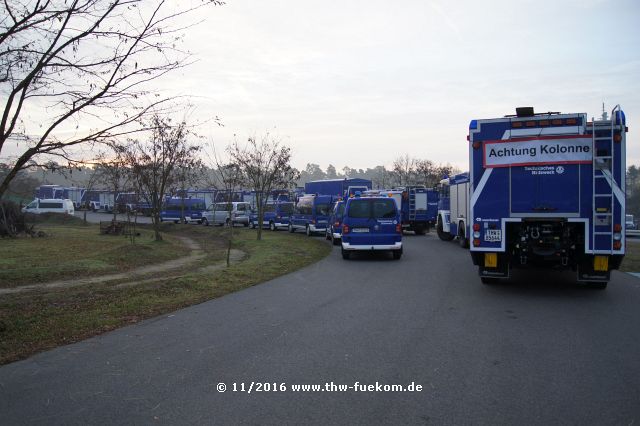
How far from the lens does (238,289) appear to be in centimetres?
1069

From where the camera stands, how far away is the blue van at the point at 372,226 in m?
16.2

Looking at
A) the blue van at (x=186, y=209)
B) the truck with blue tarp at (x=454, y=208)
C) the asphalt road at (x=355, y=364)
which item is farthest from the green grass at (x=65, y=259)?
the blue van at (x=186, y=209)

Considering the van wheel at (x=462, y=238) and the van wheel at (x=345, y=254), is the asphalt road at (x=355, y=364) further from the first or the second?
the van wheel at (x=462, y=238)

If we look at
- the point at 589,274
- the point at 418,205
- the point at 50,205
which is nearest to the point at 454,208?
the point at 418,205

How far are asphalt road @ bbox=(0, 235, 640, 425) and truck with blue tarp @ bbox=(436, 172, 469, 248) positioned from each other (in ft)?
33.6

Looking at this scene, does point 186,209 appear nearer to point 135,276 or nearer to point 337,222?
point 337,222

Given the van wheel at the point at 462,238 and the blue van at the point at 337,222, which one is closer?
the van wheel at the point at 462,238

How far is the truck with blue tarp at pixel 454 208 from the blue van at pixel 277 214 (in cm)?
1085

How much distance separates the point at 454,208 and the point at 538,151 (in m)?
11.9

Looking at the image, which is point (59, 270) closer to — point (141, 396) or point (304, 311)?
point (304, 311)

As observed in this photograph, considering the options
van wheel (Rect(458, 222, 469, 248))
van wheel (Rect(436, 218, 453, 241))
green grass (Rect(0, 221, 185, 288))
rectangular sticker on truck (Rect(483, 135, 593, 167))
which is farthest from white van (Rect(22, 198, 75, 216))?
Result: rectangular sticker on truck (Rect(483, 135, 593, 167))

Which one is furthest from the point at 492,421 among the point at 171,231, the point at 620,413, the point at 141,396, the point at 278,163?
the point at 171,231

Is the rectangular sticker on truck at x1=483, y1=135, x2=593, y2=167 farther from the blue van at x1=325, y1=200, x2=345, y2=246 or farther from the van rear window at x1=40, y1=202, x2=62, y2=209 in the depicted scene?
the van rear window at x1=40, y1=202, x2=62, y2=209

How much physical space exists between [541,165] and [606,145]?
3.82 feet
